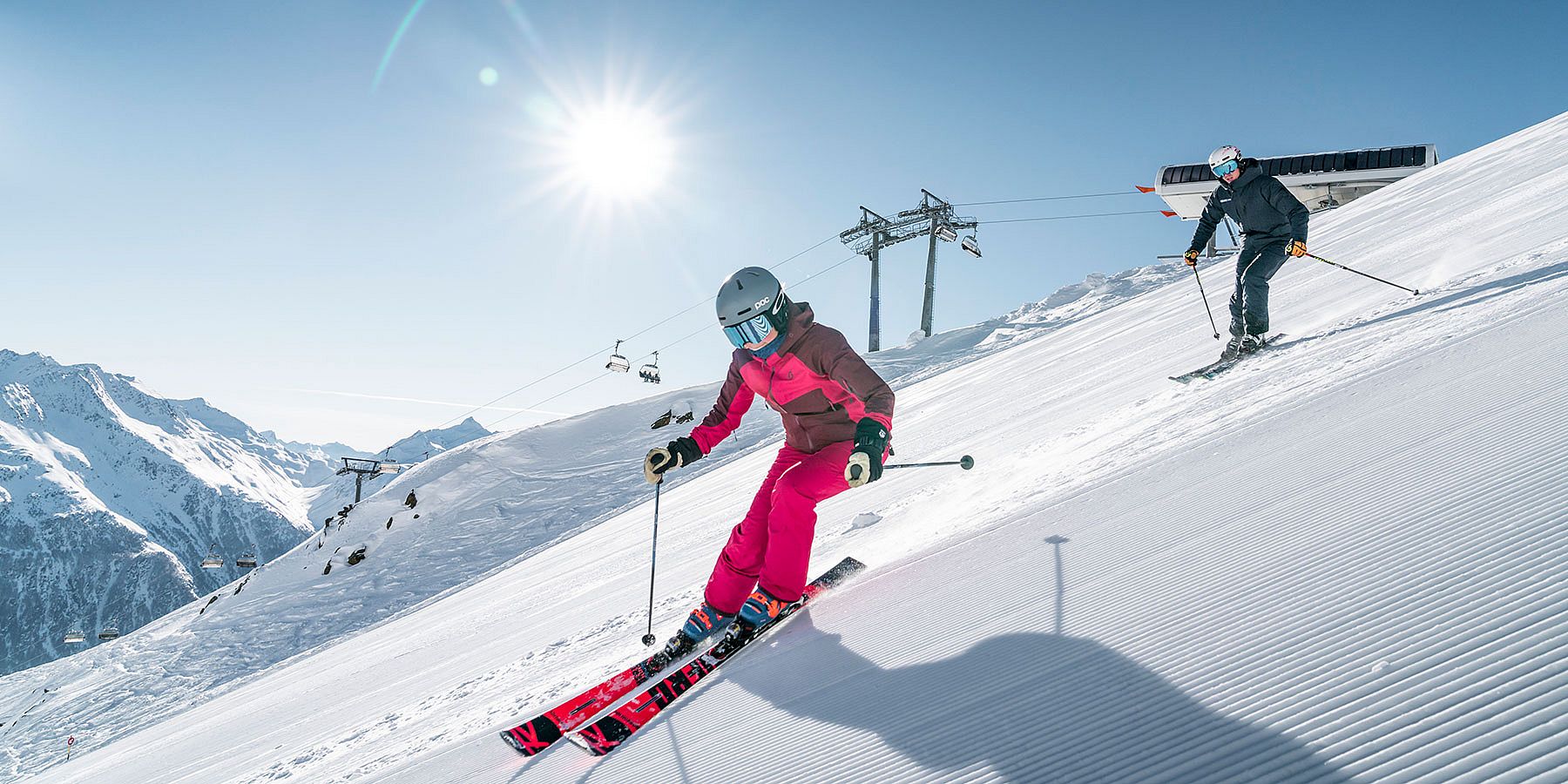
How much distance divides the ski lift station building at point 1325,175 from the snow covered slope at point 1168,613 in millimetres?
17018

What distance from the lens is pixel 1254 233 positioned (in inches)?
271

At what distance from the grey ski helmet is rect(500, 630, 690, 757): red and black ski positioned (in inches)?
65.8

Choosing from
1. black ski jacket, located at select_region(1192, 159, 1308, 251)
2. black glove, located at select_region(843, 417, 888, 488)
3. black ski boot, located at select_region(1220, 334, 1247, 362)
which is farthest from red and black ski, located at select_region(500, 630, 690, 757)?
black ski jacket, located at select_region(1192, 159, 1308, 251)

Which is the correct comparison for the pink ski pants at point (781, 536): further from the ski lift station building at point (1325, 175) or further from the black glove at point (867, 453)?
the ski lift station building at point (1325, 175)

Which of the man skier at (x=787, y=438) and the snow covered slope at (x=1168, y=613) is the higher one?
the man skier at (x=787, y=438)

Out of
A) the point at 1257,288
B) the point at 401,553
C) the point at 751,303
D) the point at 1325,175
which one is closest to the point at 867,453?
the point at 751,303

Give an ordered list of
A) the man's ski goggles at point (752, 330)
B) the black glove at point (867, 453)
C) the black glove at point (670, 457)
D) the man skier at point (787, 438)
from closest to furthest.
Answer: the black glove at point (867, 453) → the man skier at point (787, 438) → the man's ski goggles at point (752, 330) → the black glove at point (670, 457)

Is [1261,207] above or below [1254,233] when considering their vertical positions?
above

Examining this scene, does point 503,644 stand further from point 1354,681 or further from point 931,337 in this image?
point 931,337

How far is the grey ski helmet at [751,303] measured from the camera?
3730 mm

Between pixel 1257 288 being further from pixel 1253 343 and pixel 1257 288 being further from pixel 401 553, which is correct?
pixel 401 553

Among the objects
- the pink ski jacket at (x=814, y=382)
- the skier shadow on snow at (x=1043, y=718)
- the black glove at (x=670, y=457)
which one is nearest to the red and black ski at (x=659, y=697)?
the skier shadow on snow at (x=1043, y=718)

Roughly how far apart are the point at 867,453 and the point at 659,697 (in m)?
1.30

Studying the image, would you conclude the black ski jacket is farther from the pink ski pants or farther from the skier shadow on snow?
the skier shadow on snow
